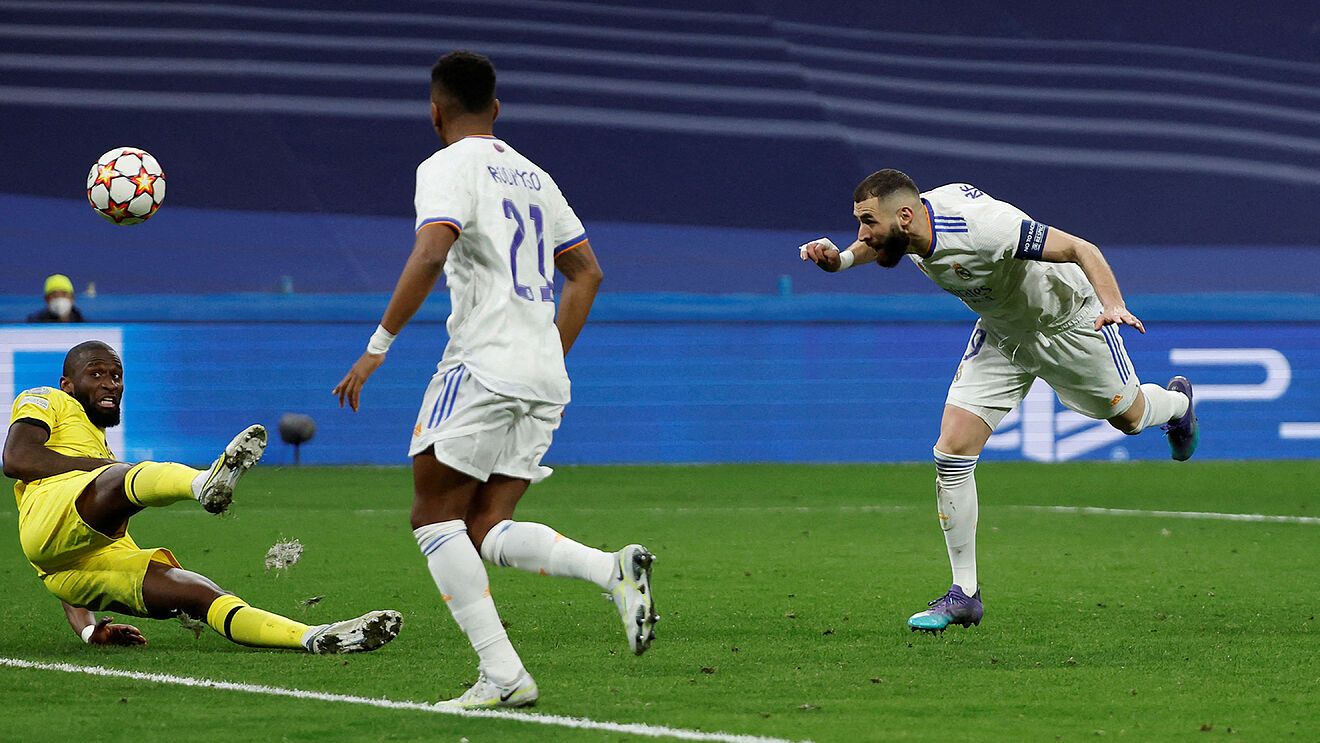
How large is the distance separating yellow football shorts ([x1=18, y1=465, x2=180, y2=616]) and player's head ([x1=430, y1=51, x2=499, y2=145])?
78.4 inches

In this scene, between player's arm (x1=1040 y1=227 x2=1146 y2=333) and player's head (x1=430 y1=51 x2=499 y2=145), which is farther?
player's arm (x1=1040 y1=227 x2=1146 y2=333)

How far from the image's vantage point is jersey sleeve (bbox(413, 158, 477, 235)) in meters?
4.69

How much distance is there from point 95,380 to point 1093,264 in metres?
3.64

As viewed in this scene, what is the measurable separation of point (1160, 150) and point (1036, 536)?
1410 centimetres

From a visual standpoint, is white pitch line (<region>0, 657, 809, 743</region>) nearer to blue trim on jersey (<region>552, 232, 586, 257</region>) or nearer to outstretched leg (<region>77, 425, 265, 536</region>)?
outstretched leg (<region>77, 425, 265, 536</region>)

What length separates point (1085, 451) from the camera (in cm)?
1584

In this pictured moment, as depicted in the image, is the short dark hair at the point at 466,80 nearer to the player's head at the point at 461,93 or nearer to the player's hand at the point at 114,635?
the player's head at the point at 461,93

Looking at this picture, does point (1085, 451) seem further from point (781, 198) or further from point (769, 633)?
point (769, 633)

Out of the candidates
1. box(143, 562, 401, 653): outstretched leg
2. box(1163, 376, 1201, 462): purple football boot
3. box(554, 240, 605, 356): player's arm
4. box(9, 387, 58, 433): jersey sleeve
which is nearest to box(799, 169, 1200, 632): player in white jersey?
box(1163, 376, 1201, 462): purple football boot

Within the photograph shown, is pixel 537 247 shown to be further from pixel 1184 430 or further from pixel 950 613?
pixel 1184 430

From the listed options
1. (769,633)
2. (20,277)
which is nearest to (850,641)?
(769,633)

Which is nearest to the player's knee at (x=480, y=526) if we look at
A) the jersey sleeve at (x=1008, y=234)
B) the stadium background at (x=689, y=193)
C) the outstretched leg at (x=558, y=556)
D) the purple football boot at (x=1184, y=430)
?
the outstretched leg at (x=558, y=556)

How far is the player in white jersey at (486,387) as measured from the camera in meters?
4.75

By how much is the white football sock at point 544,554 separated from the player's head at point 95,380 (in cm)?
202
